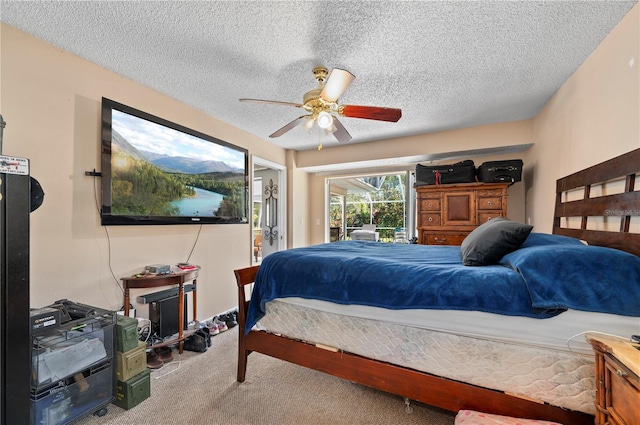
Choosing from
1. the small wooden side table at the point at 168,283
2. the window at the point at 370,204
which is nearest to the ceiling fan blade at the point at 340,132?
the small wooden side table at the point at 168,283

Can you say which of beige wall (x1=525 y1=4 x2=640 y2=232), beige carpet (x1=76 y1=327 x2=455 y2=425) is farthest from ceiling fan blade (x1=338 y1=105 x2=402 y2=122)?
beige carpet (x1=76 y1=327 x2=455 y2=425)

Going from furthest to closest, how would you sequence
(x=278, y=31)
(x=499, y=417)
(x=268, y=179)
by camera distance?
1. (x=268, y=179)
2. (x=278, y=31)
3. (x=499, y=417)

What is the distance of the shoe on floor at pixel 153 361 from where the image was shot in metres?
2.14

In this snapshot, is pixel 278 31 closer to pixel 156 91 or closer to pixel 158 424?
pixel 156 91

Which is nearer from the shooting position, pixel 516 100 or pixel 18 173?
pixel 18 173

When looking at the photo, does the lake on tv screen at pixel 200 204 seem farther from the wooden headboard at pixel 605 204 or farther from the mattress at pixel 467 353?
the wooden headboard at pixel 605 204

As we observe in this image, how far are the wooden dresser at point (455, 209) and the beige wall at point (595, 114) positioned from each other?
483mm

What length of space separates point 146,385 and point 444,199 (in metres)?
3.66

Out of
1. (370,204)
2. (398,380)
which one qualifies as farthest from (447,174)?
(370,204)

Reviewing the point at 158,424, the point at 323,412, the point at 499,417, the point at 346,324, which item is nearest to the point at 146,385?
the point at 158,424

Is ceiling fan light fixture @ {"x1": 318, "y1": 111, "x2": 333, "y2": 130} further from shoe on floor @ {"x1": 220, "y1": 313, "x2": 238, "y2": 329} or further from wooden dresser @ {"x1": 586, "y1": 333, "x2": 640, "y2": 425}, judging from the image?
shoe on floor @ {"x1": 220, "y1": 313, "x2": 238, "y2": 329}

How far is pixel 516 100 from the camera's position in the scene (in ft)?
8.89

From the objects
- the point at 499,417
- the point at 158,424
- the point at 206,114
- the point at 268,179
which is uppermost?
the point at 206,114

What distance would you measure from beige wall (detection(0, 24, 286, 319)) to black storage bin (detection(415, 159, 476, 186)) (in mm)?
3251
